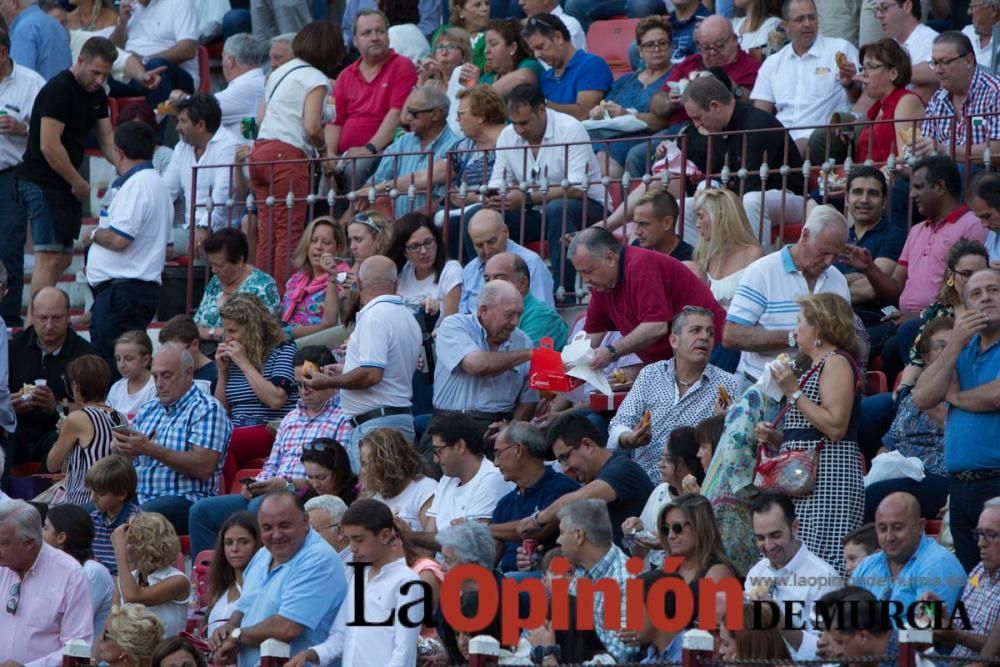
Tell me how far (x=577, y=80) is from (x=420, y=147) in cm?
151

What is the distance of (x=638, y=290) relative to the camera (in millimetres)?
11281

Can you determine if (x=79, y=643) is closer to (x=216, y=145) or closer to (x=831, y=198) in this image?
(x=831, y=198)

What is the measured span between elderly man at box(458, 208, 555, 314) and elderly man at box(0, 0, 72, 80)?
16.6 ft

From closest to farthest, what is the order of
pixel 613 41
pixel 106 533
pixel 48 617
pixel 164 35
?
1. pixel 48 617
2. pixel 106 533
3. pixel 613 41
4. pixel 164 35

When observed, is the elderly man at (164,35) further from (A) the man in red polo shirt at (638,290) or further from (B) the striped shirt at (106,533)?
(A) the man in red polo shirt at (638,290)

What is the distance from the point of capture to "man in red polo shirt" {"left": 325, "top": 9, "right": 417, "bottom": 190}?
49.7 feet

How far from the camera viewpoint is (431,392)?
1255cm

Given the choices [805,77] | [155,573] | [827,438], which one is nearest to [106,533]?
[155,573]

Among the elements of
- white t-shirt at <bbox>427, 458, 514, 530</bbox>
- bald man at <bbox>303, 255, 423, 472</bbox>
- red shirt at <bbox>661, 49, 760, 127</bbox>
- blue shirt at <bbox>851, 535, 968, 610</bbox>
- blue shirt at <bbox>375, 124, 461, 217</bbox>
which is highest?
red shirt at <bbox>661, 49, 760, 127</bbox>

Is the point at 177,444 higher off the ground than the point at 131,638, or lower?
higher

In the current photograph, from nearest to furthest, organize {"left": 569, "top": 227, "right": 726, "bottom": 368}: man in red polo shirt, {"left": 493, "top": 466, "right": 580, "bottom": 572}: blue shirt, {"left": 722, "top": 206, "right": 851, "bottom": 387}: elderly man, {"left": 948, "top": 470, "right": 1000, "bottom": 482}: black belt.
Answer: {"left": 948, "top": 470, "right": 1000, "bottom": 482}: black belt < {"left": 493, "top": 466, "right": 580, "bottom": 572}: blue shirt < {"left": 722, "top": 206, "right": 851, "bottom": 387}: elderly man < {"left": 569, "top": 227, "right": 726, "bottom": 368}: man in red polo shirt

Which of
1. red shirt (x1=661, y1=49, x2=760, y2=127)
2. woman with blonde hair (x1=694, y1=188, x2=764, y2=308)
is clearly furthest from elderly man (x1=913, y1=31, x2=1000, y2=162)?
red shirt (x1=661, y1=49, x2=760, y2=127)

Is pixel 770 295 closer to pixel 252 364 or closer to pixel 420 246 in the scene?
pixel 420 246

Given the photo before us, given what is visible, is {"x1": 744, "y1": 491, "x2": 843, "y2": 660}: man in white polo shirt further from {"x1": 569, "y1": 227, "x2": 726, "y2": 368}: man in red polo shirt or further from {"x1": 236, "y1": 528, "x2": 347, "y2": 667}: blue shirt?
{"x1": 569, "y1": 227, "x2": 726, "y2": 368}: man in red polo shirt
